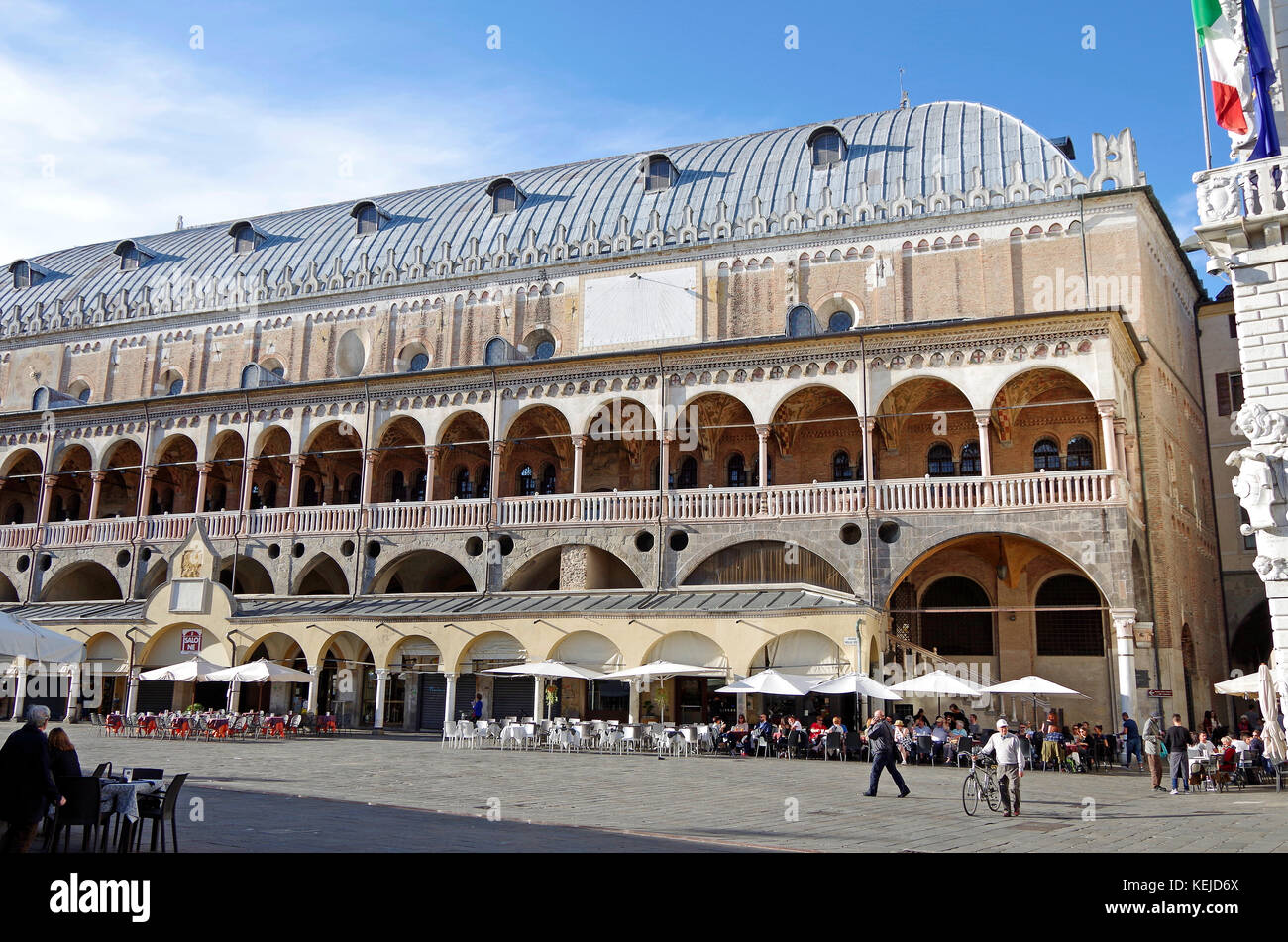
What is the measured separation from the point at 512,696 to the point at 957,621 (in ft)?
41.9

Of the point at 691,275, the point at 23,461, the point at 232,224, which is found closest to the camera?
the point at 691,275

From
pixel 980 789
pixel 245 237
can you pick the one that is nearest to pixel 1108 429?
pixel 980 789

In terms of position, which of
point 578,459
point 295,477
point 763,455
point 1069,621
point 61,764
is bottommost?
point 61,764

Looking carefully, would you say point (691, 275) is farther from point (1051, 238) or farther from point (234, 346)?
point (234, 346)

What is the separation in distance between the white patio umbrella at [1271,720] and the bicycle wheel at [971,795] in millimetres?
5053

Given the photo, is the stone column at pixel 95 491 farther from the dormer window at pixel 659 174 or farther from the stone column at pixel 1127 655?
the stone column at pixel 1127 655

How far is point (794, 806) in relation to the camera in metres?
13.1

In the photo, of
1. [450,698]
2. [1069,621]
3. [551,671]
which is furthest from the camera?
[1069,621]

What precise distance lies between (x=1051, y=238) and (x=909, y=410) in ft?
20.3

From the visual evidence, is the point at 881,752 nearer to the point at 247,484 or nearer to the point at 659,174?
the point at 247,484

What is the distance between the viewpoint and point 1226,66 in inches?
659

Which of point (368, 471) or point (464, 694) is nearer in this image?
point (464, 694)
